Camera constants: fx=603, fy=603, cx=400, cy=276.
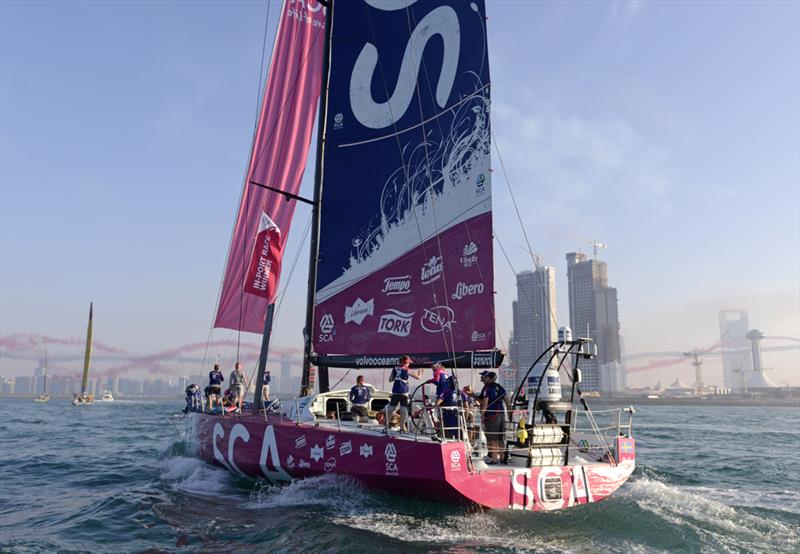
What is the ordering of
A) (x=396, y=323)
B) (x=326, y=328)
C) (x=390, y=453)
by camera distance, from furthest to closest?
(x=326, y=328), (x=396, y=323), (x=390, y=453)

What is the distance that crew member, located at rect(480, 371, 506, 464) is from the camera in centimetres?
866

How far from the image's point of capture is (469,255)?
11016 millimetres

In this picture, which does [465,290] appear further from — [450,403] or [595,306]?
[595,306]

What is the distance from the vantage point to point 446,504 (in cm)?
767

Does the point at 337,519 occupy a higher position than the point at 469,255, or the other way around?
the point at 469,255

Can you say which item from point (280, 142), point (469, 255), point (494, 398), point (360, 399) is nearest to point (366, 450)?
point (494, 398)

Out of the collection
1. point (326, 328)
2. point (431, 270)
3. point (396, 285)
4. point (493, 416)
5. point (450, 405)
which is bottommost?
point (493, 416)

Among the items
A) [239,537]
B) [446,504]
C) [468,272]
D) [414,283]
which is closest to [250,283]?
[414,283]

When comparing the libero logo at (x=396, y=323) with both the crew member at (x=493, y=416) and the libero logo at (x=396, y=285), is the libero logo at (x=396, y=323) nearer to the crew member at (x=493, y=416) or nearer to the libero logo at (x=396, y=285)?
the libero logo at (x=396, y=285)

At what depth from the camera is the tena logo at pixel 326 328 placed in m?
12.2

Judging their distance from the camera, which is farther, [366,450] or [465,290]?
[465,290]

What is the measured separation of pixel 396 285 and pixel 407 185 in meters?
2.00

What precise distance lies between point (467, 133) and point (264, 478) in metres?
7.29

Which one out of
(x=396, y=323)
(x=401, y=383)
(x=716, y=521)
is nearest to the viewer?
(x=716, y=521)
